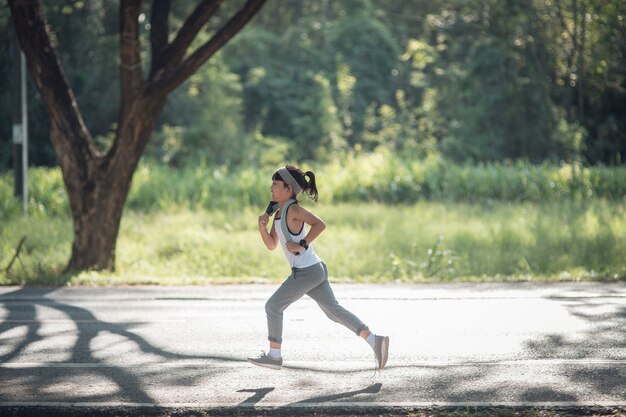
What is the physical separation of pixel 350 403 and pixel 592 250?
9132 millimetres

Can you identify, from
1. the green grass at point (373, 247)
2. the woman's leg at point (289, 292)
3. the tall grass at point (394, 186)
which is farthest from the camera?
the tall grass at point (394, 186)

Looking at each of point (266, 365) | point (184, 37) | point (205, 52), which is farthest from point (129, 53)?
point (266, 365)

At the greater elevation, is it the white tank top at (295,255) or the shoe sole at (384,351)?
the white tank top at (295,255)

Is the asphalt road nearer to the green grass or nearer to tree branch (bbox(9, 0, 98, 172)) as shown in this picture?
the green grass

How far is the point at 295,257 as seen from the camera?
7.04m

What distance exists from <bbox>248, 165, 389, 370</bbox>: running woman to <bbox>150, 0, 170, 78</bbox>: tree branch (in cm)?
662

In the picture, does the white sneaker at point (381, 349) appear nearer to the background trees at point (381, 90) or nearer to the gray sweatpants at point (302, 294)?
the gray sweatpants at point (302, 294)

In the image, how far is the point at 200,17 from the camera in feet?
41.7

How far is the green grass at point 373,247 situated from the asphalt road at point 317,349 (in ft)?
4.31

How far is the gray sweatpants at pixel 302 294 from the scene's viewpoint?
7016mm

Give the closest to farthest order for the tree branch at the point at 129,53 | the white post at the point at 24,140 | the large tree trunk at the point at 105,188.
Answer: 1. the tree branch at the point at 129,53
2. the large tree trunk at the point at 105,188
3. the white post at the point at 24,140

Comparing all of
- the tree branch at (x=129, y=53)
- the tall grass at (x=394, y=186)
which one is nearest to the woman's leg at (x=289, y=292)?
the tree branch at (x=129, y=53)

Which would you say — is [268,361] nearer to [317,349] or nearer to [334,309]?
[334,309]

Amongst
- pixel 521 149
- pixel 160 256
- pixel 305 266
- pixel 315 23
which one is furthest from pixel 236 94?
pixel 305 266
